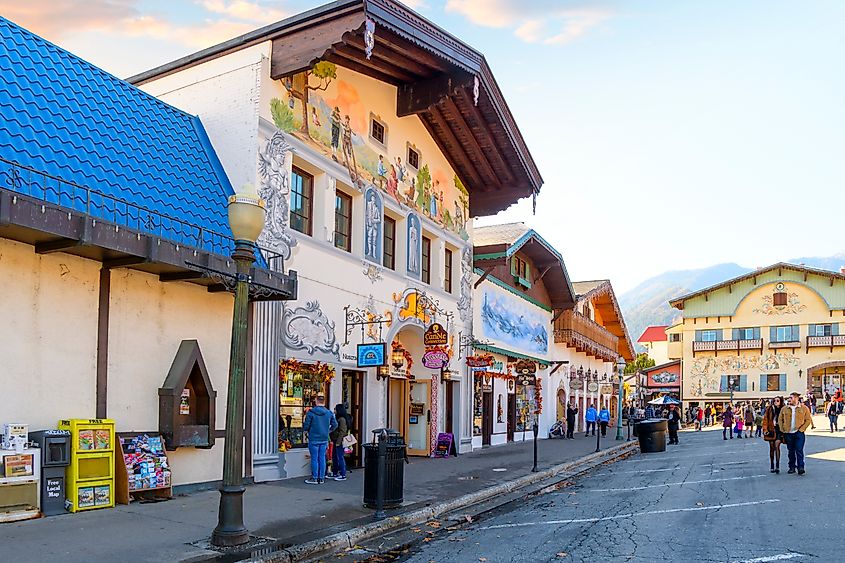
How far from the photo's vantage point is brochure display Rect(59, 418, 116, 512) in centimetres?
1002

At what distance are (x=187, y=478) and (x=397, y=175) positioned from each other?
9.68 m

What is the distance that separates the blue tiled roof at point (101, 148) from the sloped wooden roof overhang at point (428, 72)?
2.47m

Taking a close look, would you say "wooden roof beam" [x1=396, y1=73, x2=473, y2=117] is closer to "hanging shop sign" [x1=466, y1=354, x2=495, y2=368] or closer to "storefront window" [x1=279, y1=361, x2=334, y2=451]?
"storefront window" [x1=279, y1=361, x2=334, y2=451]

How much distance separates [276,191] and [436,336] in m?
6.63

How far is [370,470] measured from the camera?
11625 millimetres

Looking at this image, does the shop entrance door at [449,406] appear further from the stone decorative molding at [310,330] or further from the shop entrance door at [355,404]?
the stone decorative molding at [310,330]

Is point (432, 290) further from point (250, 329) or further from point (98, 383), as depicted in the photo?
point (98, 383)

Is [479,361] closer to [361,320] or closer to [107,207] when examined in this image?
[361,320]

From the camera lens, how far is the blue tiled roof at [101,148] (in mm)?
10102

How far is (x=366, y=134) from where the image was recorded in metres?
17.9

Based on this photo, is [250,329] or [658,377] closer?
[250,329]

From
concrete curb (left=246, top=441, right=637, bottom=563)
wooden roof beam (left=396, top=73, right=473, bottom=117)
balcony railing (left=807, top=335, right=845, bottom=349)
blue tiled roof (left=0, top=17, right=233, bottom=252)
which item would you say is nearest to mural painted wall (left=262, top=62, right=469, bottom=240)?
wooden roof beam (left=396, top=73, right=473, bottom=117)

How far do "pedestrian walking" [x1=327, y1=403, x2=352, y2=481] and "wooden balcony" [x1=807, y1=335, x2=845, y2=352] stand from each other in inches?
2218

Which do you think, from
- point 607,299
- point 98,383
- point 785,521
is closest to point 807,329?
point 607,299
